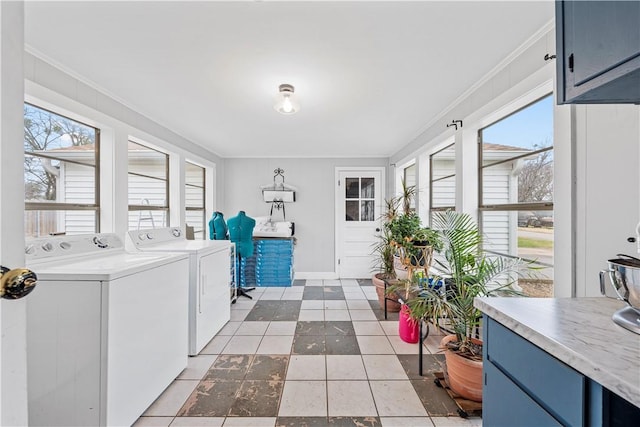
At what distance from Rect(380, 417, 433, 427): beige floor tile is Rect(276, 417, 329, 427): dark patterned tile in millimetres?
340

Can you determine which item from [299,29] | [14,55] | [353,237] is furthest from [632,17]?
[353,237]

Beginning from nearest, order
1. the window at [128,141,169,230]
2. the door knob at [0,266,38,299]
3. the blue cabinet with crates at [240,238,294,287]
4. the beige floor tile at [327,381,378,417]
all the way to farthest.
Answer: the door knob at [0,266,38,299] < the beige floor tile at [327,381,378,417] < the window at [128,141,169,230] < the blue cabinet with crates at [240,238,294,287]

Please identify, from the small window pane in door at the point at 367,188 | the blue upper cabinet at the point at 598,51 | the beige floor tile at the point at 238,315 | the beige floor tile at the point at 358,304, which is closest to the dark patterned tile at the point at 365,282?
the beige floor tile at the point at 358,304

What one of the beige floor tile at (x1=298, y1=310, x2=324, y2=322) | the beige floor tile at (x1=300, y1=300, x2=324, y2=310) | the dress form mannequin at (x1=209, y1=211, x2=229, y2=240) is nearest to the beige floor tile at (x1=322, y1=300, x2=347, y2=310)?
the beige floor tile at (x1=300, y1=300, x2=324, y2=310)

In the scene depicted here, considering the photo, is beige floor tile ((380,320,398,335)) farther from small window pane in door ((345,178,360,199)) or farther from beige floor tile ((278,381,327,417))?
small window pane in door ((345,178,360,199))

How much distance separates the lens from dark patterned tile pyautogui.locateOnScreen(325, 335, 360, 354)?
2.34m

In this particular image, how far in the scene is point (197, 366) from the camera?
2119 mm

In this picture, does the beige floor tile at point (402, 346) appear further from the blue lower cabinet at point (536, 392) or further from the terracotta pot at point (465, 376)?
the blue lower cabinet at point (536, 392)

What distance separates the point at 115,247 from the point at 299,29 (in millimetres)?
2049

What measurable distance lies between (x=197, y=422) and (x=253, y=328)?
1247 millimetres

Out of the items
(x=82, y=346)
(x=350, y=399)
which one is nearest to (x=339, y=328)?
(x=350, y=399)

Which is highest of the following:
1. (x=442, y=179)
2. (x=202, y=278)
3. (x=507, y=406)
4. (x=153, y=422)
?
(x=442, y=179)

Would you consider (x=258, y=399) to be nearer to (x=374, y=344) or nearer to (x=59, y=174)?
(x=374, y=344)

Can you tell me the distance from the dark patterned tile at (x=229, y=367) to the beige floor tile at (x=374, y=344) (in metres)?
0.98
